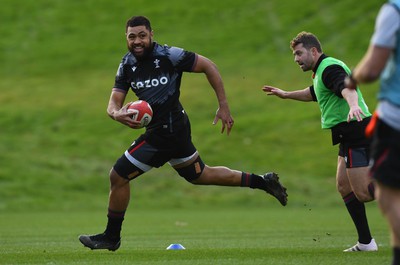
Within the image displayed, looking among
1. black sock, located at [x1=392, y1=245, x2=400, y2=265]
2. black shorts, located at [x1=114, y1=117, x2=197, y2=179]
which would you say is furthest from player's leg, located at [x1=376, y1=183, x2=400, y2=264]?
black shorts, located at [x1=114, y1=117, x2=197, y2=179]

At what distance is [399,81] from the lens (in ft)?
23.9

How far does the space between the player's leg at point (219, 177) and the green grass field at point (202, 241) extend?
2.71 feet

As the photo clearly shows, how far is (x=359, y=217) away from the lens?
1233 centimetres

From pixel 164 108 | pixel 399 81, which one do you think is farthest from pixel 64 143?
pixel 399 81

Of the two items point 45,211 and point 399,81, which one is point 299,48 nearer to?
point 399,81

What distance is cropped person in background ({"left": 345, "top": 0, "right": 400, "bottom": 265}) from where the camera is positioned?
7.10 m

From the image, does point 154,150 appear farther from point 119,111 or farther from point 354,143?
point 354,143

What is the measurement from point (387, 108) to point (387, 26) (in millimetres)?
641

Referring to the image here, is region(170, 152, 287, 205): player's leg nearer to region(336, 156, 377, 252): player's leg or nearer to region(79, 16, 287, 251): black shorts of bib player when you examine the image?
region(79, 16, 287, 251): black shorts of bib player

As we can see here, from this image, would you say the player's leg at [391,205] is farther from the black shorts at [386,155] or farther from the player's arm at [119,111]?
the player's arm at [119,111]

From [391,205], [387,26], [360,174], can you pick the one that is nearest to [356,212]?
[360,174]

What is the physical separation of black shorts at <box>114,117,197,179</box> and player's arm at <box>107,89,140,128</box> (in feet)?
1.70

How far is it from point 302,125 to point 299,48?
3068cm

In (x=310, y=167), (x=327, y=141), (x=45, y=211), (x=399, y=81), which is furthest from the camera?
(x=327, y=141)
